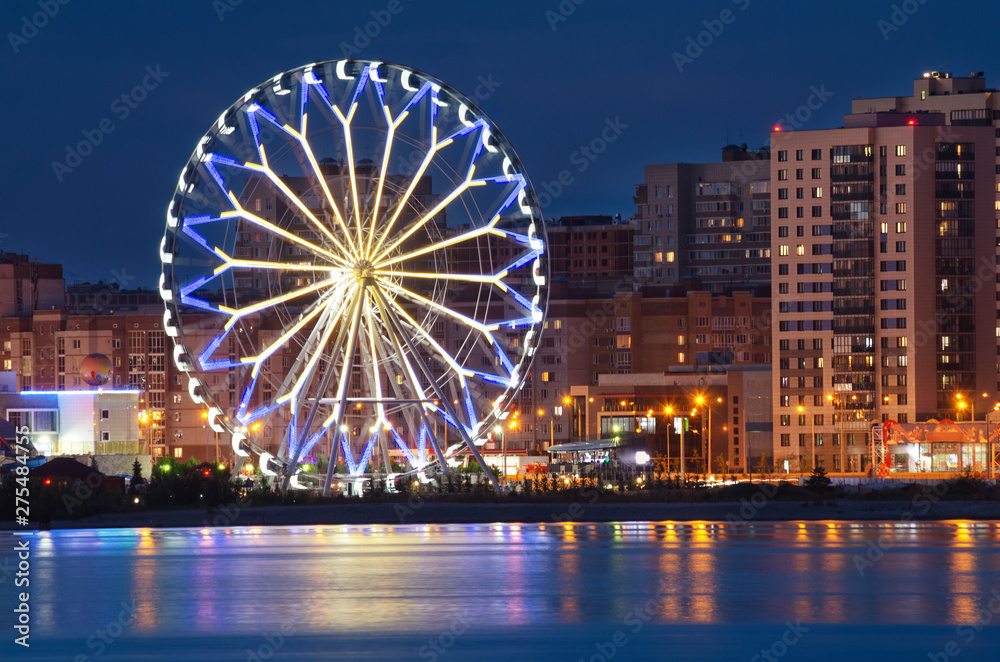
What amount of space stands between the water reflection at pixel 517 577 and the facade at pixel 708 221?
128083mm

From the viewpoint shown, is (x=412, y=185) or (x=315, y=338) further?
(x=315, y=338)

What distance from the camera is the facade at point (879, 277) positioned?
5002 inches

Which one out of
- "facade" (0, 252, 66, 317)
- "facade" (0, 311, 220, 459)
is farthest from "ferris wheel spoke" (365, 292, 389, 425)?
"facade" (0, 252, 66, 317)

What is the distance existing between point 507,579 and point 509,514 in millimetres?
25554

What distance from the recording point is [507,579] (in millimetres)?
44594

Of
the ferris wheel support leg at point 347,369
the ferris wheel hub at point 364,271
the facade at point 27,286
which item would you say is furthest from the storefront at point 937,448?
the facade at point 27,286

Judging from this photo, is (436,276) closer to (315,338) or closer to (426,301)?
(426,301)

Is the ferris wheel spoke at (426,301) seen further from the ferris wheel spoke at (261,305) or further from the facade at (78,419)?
the facade at (78,419)

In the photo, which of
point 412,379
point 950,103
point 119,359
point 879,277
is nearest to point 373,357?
point 412,379

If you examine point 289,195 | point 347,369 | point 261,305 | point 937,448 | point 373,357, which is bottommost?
point 937,448

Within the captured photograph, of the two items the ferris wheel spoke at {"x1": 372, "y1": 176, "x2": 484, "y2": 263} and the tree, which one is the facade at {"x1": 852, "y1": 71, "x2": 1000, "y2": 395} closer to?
the tree

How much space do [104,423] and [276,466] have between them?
37.2m

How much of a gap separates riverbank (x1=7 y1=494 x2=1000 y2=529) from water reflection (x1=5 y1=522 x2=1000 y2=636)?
6.29 metres

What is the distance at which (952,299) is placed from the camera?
12850 centimetres
